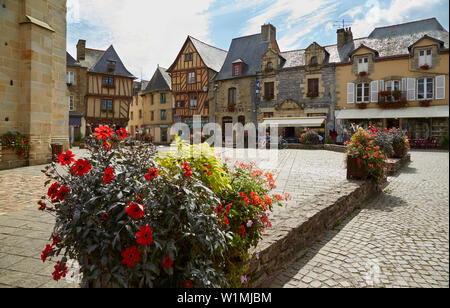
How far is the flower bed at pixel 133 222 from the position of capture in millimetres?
1466

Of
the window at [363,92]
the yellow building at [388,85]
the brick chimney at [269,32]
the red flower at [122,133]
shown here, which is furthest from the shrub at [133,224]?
the window at [363,92]

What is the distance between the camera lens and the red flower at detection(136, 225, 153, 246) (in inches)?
55.9

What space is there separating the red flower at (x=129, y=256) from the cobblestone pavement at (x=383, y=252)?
5.20 ft

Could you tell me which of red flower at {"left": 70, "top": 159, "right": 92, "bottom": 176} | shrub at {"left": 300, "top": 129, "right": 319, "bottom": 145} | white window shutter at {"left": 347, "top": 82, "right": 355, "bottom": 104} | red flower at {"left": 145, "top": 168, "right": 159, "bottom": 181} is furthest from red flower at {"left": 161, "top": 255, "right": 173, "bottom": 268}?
white window shutter at {"left": 347, "top": 82, "right": 355, "bottom": 104}

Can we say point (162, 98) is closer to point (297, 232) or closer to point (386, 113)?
point (386, 113)

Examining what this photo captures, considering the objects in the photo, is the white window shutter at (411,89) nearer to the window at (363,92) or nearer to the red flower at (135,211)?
the window at (363,92)

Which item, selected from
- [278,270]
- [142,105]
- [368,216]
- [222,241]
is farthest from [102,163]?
[142,105]

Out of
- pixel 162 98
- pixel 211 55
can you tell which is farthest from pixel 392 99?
pixel 162 98

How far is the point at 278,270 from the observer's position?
2.83 m

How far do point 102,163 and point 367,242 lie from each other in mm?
3361

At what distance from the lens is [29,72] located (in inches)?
340

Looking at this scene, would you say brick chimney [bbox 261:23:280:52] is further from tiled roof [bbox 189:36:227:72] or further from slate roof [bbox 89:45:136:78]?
slate roof [bbox 89:45:136:78]

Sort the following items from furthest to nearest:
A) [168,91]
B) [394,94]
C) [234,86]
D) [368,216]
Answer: [168,91] → [234,86] → [394,94] → [368,216]
